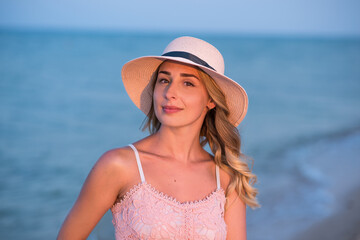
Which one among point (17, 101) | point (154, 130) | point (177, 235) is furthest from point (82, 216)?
point (17, 101)

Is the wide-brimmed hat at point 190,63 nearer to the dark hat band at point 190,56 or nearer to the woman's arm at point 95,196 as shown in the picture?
the dark hat band at point 190,56

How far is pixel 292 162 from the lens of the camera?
8.49 m

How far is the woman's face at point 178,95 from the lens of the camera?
2668mm

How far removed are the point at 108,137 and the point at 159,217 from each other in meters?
8.37

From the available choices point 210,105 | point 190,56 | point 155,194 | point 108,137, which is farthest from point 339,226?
point 108,137

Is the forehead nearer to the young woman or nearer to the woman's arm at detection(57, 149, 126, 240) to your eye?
the young woman

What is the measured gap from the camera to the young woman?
254 cm

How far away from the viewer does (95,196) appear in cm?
251

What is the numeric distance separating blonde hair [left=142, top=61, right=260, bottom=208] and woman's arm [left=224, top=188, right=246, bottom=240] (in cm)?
4

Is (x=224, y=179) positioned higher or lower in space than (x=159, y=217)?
higher

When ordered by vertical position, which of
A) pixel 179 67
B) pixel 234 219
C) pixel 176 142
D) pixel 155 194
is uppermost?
pixel 179 67

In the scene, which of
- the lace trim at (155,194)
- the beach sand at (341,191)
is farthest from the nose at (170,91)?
the beach sand at (341,191)

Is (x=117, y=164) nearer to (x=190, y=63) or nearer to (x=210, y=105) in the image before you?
(x=190, y=63)

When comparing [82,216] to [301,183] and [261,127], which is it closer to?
[301,183]
